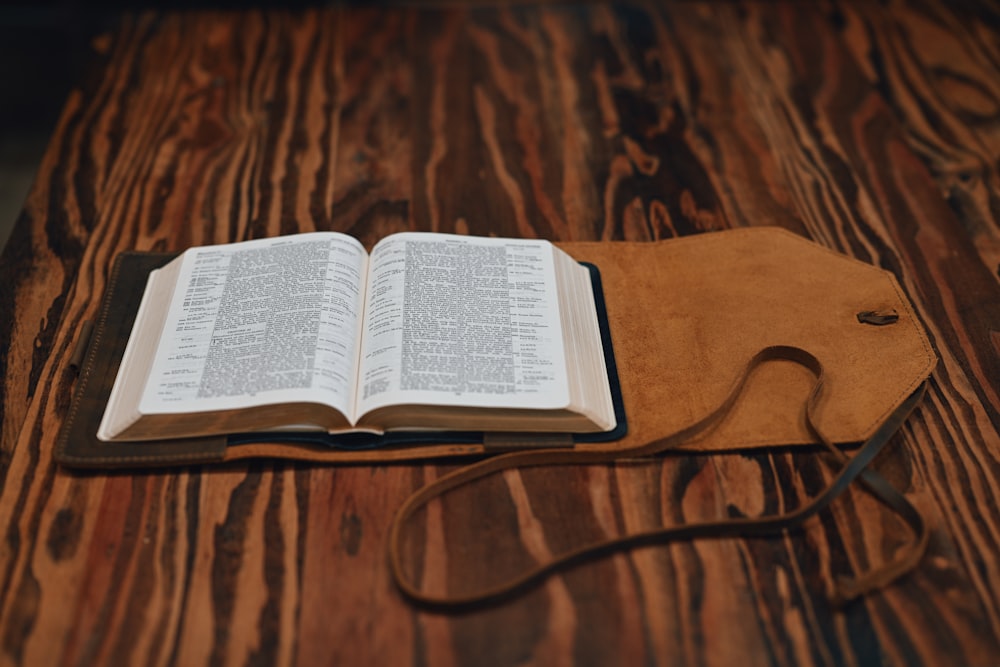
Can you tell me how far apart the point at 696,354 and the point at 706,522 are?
0.21m

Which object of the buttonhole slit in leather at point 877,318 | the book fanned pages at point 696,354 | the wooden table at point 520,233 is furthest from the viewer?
the buttonhole slit in leather at point 877,318

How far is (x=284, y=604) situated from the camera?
745 mm

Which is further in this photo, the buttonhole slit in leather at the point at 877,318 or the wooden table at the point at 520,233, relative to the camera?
the buttonhole slit in leather at the point at 877,318

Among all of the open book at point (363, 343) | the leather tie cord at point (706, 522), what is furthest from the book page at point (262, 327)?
the leather tie cord at point (706, 522)

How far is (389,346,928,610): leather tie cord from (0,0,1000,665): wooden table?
1cm

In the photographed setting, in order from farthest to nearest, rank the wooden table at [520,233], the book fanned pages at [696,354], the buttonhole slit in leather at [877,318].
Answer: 1. the buttonhole slit in leather at [877,318]
2. the book fanned pages at [696,354]
3. the wooden table at [520,233]

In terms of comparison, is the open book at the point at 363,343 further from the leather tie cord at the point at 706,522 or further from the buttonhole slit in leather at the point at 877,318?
the buttonhole slit in leather at the point at 877,318

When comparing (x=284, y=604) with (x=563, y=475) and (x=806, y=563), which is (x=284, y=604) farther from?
(x=806, y=563)

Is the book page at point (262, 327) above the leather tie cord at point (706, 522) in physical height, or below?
above

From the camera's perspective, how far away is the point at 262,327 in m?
0.87

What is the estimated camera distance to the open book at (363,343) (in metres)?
0.81

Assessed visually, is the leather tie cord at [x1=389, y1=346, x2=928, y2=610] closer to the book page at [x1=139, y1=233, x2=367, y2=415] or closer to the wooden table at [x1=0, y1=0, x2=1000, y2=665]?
the wooden table at [x1=0, y1=0, x2=1000, y2=665]

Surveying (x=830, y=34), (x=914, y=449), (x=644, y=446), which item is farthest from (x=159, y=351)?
(x=830, y=34)

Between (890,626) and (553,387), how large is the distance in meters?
0.35
